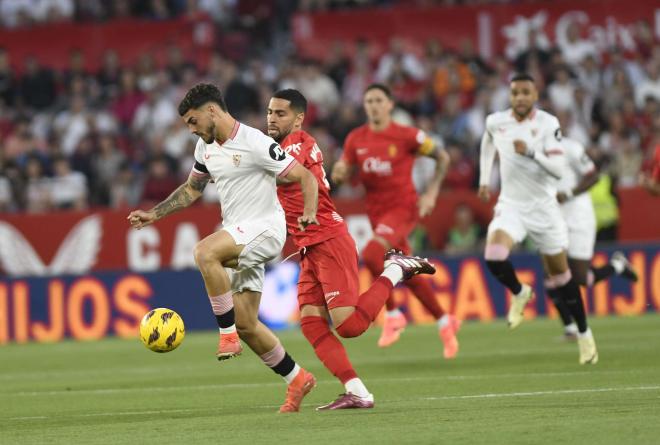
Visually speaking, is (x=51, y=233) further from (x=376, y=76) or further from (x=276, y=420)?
(x=276, y=420)

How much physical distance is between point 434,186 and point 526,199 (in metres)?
Result: 1.10

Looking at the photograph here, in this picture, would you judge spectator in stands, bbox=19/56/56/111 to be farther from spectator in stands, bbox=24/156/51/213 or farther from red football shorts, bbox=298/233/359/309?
red football shorts, bbox=298/233/359/309

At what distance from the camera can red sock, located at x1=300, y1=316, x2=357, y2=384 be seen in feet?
30.1

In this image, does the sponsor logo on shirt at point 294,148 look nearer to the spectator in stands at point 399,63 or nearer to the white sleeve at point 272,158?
the white sleeve at point 272,158

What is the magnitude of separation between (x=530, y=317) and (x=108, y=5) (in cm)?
1097

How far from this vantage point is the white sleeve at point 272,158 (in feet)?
29.7

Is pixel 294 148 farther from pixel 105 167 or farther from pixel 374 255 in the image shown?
pixel 105 167

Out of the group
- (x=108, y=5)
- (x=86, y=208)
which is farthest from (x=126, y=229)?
(x=108, y=5)

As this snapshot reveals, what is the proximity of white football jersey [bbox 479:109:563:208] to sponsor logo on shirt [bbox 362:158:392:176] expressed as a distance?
118cm

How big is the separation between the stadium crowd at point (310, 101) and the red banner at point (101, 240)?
637 mm

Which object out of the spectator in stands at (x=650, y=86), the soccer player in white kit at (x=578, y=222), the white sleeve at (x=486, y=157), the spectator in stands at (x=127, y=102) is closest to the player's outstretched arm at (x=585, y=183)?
the soccer player in white kit at (x=578, y=222)

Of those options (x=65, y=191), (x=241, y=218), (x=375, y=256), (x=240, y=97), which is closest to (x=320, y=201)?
(x=241, y=218)

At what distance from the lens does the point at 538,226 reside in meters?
12.8

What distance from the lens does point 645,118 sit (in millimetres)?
20406
